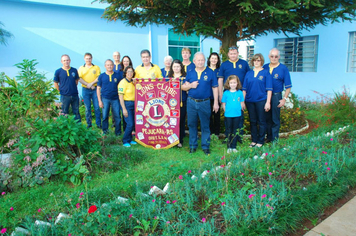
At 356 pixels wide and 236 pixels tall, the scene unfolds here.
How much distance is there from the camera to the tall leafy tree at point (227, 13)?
21.0 feet

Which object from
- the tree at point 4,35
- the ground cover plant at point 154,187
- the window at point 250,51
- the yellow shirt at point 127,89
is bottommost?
the ground cover plant at point 154,187

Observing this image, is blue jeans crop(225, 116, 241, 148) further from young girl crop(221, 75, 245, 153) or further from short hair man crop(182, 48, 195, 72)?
short hair man crop(182, 48, 195, 72)

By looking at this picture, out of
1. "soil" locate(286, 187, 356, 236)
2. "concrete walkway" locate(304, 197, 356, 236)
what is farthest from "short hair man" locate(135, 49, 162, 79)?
"concrete walkway" locate(304, 197, 356, 236)

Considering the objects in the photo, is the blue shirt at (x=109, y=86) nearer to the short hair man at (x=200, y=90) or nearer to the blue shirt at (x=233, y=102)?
the short hair man at (x=200, y=90)

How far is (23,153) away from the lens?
4.21m

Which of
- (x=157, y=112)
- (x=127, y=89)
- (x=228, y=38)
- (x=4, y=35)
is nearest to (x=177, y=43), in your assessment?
(x=228, y=38)

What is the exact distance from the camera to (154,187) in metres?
3.47

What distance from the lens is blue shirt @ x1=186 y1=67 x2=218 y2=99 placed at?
546 cm

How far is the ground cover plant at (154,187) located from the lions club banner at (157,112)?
58cm

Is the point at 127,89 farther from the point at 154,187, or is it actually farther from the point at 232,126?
the point at 154,187

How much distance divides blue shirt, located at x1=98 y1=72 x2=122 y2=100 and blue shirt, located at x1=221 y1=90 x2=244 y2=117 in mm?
2712

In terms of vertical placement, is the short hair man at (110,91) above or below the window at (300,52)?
below

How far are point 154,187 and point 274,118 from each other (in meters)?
3.63

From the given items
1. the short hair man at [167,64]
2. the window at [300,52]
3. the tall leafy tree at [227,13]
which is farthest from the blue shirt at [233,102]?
the window at [300,52]
